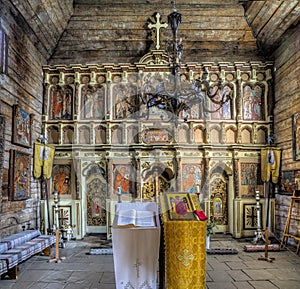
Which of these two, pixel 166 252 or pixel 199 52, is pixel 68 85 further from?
pixel 166 252

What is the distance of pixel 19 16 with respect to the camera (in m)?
7.68

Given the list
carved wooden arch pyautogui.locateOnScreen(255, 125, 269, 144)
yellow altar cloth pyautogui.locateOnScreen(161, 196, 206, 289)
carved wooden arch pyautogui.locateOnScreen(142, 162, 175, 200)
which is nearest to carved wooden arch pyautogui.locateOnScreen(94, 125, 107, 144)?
carved wooden arch pyautogui.locateOnScreen(142, 162, 175, 200)

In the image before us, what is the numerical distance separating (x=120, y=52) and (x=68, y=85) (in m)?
1.84

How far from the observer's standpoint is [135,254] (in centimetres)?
386

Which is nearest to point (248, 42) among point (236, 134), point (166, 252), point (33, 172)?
point (236, 134)

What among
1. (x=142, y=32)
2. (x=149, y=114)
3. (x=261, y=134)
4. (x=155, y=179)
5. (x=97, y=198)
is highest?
(x=142, y=32)

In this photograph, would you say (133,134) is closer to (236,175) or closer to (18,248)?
(236,175)

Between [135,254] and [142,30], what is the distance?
7321mm

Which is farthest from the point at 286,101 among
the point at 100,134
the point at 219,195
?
the point at 100,134

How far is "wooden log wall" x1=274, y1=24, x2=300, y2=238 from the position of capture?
815cm

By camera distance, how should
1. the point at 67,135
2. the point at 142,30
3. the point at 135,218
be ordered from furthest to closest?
the point at 67,135, the point at 142,30, the point at 135,218

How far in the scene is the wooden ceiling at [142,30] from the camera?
8.81m

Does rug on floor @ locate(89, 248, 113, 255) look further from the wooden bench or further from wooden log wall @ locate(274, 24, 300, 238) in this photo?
wooden log wall @ locate(274, 24, 300, 238)

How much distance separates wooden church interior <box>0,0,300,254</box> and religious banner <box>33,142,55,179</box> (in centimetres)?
16
